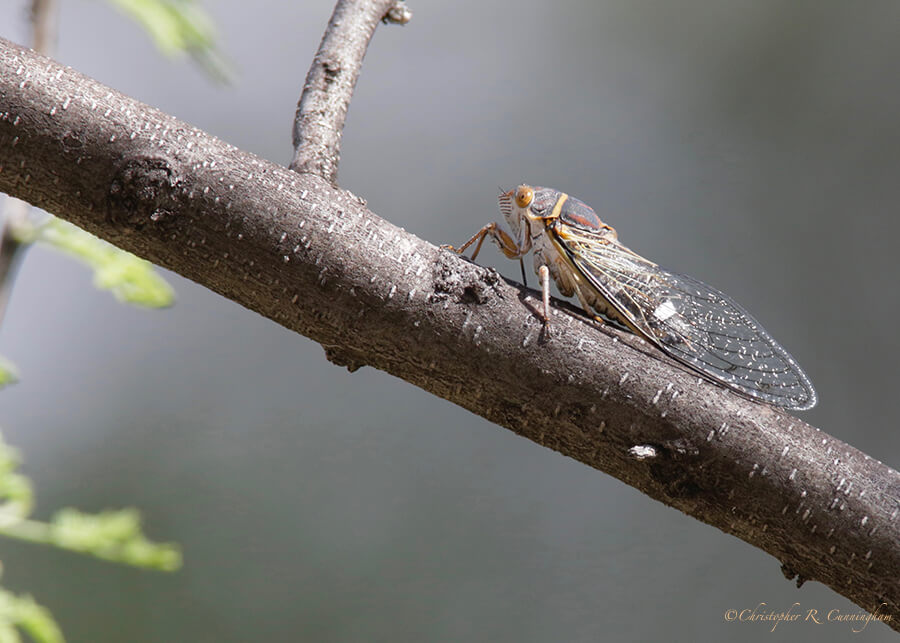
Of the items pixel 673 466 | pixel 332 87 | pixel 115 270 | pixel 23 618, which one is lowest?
pixel 23 618

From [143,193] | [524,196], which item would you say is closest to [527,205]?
[524,196]

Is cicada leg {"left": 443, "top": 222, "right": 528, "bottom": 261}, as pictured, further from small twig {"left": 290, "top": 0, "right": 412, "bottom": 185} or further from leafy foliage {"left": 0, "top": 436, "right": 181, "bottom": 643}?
leafy foliage {"left": 0, "top": 436, "right": 181, "bottom": 643}

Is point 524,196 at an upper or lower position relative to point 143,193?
upper

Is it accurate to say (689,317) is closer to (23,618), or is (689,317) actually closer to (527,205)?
(527,205)

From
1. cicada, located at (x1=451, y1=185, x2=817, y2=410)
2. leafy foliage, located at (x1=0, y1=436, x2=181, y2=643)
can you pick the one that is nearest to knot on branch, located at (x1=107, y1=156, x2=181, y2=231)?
cicada, located at (x1=451, y1=185, x2=817, y2=410)

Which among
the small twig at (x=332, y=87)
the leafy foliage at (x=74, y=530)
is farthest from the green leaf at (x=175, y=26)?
the leafy foliage at (x=74, y=530)

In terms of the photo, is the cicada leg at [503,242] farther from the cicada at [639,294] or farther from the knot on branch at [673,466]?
the knot on branch at [673,466]

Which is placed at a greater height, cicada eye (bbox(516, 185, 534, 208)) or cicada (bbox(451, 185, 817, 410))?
cicada eye (bbox(516, 185, 534, 208))
